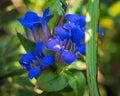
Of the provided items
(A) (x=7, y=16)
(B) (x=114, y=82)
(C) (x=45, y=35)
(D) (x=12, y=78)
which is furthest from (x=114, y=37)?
(C) (x=45, y=35)

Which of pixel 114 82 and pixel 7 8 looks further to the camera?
pixel 114 82

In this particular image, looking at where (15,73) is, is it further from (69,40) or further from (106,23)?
(106,23)

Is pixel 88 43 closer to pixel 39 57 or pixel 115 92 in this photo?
pixel 39 57

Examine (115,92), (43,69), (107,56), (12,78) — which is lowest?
(115,92)

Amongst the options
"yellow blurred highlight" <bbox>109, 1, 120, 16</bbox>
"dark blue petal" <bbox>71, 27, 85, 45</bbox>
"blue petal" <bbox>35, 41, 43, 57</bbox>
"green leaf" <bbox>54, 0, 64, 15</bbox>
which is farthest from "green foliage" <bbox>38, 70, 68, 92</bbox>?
"yellow blurred highlight" <bbox>109, 1, 120, 16</bbox>

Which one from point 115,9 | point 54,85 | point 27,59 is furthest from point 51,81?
point 115,9
